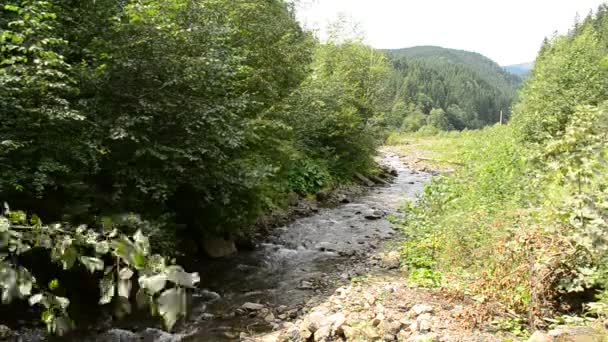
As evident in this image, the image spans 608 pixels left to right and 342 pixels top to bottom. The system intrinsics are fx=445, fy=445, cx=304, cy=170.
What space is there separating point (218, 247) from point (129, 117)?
4.72 m

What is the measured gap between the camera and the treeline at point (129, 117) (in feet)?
22.2

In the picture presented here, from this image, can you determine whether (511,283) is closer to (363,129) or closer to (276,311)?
(276,311)

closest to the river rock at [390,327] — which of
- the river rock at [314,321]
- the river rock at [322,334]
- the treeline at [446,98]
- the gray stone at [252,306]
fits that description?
the river rock at [322,334]

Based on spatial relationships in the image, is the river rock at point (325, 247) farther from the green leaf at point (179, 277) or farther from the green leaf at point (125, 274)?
the green leaf at point (179, 277)

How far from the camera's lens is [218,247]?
1170 cm

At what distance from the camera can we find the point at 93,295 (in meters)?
8.29

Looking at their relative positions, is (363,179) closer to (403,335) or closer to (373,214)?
(373,214)

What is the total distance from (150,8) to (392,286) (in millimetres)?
6954

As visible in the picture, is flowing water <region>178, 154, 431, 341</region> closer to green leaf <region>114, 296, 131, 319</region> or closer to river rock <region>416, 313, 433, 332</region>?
river rock <region>416, 313, 433, 332</region>

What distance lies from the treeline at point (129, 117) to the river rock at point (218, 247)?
323mm

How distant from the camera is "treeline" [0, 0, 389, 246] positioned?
22.2ft

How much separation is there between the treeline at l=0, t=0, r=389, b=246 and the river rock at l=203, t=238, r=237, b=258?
0.32 m

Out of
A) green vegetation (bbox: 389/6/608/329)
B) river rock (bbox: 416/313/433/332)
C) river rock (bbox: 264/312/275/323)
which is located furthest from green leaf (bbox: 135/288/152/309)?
river rock (bbox: 264/312/275/323)

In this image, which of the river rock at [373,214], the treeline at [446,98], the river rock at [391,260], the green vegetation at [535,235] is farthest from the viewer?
the treeline at [446,98]
